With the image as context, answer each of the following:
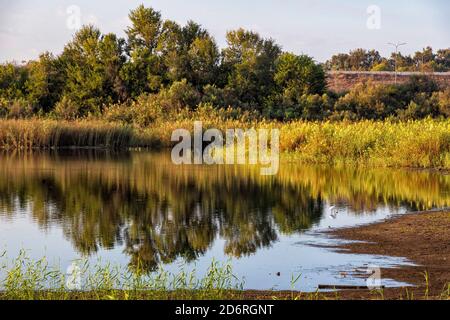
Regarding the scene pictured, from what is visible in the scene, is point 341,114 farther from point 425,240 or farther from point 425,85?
point 425,240

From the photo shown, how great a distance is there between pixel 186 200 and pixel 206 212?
1924 mm

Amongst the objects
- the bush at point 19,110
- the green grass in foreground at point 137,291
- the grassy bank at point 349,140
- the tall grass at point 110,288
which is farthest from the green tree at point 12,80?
the green grass in foreground at point 137,291

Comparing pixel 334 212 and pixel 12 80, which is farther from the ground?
pixel 12 80

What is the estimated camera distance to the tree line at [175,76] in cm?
5391

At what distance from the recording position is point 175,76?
57.2 m

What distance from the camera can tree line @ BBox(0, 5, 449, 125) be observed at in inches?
2122

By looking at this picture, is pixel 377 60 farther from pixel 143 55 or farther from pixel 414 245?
pixel 414 245

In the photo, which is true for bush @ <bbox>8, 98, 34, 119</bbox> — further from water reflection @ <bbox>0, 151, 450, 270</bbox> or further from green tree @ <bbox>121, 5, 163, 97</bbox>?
water reflection @ <bbox>0, 151, 450, 270</bbox>

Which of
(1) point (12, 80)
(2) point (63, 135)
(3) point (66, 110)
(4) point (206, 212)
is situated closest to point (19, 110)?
(3) point (66, 110)

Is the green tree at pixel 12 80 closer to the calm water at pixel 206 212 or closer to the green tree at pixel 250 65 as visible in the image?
the green tree at pixel 250 65

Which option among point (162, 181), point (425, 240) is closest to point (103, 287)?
point (425, 240)

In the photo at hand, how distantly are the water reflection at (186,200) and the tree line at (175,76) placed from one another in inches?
1073

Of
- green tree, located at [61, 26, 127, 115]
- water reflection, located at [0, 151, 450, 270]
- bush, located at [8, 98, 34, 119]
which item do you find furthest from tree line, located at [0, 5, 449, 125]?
water reflection, located at [0, 151, 450, 270]
